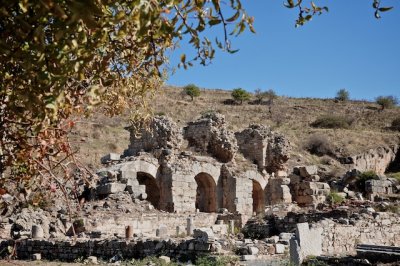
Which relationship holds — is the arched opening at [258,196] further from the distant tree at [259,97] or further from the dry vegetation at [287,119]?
the distant tree at [259,97]

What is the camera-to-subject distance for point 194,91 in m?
59.7

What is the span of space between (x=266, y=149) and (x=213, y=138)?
4573mm

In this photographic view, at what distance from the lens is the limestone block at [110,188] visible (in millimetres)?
19291

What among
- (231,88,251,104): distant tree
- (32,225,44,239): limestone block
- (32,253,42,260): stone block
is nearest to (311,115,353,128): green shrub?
(231,88,251,104): distant tree

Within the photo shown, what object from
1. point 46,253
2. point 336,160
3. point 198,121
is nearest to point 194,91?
point 336,160

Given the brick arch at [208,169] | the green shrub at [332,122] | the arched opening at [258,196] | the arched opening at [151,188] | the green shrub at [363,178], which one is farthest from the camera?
the green shrub at [332,122]

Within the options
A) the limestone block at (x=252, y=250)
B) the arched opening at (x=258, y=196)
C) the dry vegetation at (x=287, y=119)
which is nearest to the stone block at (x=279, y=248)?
the limestone block at (x=252, y=250)

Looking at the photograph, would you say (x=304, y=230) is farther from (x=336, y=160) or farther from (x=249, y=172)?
(x=336, y=160)

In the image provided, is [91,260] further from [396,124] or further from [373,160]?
[396,124]

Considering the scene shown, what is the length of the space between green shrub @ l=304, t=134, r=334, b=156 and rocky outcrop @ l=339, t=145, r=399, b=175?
1.98m

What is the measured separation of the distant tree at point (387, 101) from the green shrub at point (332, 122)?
10.6 metres

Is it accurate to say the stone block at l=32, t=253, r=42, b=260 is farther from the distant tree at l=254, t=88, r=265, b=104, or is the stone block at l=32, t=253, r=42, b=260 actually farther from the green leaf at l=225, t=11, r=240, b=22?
the distant tree at l=254, t=88, r=265, b=104

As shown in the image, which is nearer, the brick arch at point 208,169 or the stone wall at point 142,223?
the stone wall at point 142,223

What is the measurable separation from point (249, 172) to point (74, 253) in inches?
566
